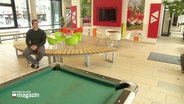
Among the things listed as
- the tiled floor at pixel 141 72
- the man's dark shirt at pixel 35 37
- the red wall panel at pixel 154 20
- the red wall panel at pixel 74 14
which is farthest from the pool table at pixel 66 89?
the red wall panel at pixel 74 14

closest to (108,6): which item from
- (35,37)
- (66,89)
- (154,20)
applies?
(154,20)

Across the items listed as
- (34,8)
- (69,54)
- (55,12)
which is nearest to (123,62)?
(69,54)

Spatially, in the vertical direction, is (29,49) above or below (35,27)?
below

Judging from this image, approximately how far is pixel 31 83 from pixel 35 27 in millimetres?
2568

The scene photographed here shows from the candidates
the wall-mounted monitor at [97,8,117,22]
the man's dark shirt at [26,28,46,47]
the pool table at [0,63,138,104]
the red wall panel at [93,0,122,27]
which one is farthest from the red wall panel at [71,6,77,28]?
the pool table at [0,63,138,104]

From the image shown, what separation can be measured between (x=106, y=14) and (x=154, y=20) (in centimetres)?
257

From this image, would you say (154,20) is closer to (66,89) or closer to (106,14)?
(106,14)

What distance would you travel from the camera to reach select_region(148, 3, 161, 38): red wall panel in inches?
258

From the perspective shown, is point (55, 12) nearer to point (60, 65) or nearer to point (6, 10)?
point (6, 10)

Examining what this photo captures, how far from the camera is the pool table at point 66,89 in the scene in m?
1.24

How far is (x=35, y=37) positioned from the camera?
12.5ft

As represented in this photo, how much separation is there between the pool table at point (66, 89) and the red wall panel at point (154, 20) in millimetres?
6056

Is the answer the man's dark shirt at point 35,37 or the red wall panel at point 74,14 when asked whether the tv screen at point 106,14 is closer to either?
the red wall panel at point 74,14

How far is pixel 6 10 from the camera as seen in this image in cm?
800
